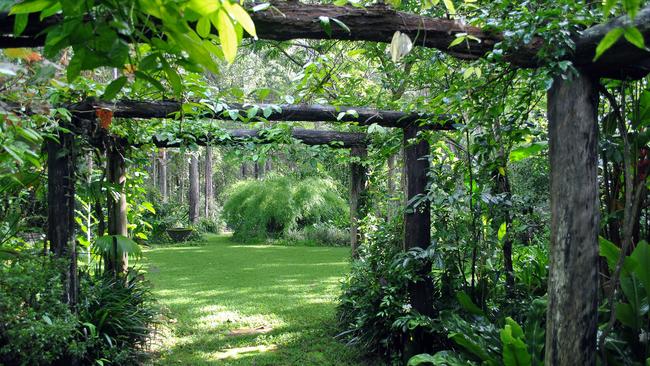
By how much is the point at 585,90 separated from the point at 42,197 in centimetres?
470

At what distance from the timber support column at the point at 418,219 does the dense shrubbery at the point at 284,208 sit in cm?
1287

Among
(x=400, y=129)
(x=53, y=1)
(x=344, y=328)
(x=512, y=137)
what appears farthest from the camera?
(x=344, y=328)

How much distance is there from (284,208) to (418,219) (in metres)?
13.7

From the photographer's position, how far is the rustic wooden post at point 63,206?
4.40 m

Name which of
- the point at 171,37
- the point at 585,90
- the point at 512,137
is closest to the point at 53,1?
the point at 171,37

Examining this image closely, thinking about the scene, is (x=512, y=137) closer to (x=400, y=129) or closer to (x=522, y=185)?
(x=400, y=129)

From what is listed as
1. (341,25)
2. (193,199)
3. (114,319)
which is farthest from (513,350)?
(193,199)

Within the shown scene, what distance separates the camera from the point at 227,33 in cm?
98

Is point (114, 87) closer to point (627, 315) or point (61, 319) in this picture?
point (627, 315)

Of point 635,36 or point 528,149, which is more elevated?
point 528,149

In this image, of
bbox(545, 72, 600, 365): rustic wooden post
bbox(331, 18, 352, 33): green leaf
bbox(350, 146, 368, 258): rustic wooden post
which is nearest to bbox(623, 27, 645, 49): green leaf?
bbox(331, 18, 352, 33): green leaf

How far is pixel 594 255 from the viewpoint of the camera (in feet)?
8.09

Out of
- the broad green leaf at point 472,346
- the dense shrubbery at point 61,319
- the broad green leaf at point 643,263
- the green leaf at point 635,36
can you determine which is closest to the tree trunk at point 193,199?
the dense shrubbery at point 61,319

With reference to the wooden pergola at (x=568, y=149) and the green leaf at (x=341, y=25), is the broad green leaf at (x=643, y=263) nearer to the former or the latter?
the wooden pergola at (x=568, y=149)
